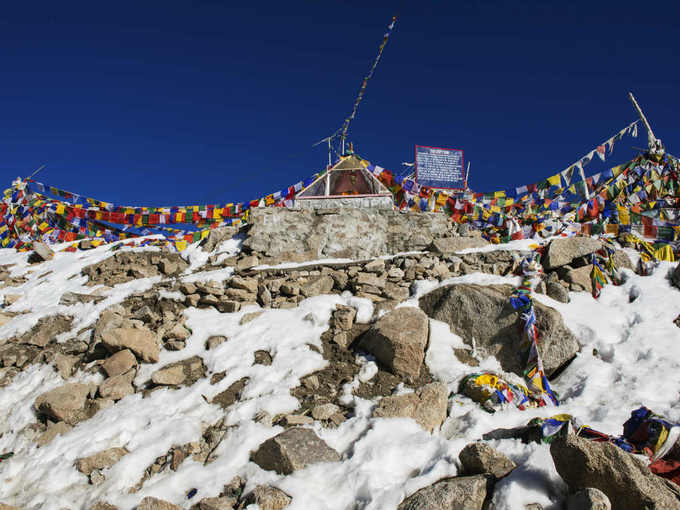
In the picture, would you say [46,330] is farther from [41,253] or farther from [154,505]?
[41,253]

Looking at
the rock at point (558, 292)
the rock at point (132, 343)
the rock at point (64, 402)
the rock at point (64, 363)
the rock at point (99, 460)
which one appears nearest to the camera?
the rock at point (99, 460)

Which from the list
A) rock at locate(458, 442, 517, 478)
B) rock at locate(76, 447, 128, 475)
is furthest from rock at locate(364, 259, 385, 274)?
rock at locate(76, 447, 128, 475)

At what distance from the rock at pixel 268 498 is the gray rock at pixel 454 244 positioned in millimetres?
7114

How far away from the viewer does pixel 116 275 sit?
35.5 feet

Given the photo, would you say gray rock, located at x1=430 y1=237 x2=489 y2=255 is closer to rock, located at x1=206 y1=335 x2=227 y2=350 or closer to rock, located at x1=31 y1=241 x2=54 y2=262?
rock, located at x1=206 y1=335 x2=227 y2=350

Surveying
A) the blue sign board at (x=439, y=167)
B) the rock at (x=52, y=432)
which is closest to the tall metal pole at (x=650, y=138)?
the blue sign board at (x=439, y=167)

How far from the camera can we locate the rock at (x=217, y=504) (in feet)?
12.4

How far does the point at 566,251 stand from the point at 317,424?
22.2 ft

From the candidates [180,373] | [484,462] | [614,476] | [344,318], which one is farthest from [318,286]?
[614,476]

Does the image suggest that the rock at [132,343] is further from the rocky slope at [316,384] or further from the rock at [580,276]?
the rock at [580,276]

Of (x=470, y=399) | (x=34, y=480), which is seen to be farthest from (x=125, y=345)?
(x=470, y=399)

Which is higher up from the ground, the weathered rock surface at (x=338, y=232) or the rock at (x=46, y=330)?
the weathered rock surface at (x=338, y=232)

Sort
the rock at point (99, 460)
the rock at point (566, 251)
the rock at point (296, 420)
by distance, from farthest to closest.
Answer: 1. the rock at point (566, 251)
2. the rock at point (296, 420)
3. the rock at point (99, 460)

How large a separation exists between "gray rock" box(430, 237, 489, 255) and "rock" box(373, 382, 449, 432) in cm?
522
